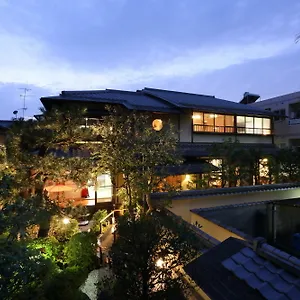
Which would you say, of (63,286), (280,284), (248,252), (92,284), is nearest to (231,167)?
(92,284)

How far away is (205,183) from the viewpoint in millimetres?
13586

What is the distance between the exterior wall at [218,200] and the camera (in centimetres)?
875

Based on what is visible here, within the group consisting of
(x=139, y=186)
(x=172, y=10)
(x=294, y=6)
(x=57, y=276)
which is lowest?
(x=57, y=276)

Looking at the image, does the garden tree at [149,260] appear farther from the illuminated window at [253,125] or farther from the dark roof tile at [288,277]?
the illuminated window at [253,125]

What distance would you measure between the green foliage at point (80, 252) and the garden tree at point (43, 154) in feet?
3.72

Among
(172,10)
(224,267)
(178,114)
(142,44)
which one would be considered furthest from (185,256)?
(142,44)

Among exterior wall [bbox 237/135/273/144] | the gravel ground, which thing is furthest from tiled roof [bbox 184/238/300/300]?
exterior wall [bbox 237/135/273/144]

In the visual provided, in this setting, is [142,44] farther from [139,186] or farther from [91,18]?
[139,186]

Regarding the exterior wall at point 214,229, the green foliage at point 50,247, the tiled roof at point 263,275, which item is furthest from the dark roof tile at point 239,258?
the green foliage at point 50,247

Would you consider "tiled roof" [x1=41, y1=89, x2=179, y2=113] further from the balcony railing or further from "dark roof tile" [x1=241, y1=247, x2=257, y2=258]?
the balcony railing

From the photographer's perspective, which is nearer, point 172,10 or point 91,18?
point 172,10

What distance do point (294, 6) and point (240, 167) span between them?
32.8ft

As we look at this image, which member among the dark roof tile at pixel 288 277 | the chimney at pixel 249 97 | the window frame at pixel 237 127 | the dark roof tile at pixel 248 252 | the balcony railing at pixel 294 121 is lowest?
the dark roof tile at pixel 288 277

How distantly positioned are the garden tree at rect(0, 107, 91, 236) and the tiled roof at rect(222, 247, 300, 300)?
565 cm
